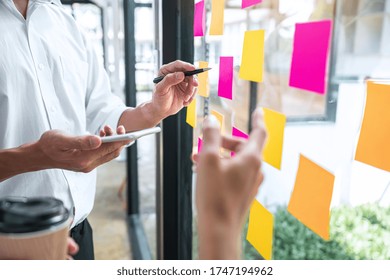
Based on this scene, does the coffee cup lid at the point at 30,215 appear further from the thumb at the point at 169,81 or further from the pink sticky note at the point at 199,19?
the pink sticky note at the point at 199,19

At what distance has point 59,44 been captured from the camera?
118 centimetres

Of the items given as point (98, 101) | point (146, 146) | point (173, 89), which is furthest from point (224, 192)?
point (146, 146)

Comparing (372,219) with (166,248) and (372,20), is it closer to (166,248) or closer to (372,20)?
(372,20)

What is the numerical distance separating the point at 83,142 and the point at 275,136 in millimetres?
437

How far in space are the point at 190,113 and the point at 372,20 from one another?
31.5 inches

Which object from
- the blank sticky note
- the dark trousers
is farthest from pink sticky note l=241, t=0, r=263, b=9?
the dark trousers

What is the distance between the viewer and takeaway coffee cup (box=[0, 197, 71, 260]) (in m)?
0.50

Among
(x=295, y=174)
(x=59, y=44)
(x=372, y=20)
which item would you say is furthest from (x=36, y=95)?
(x=372, y=20)

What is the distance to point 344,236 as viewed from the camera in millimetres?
1182

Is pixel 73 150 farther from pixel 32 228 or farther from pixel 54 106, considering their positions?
pixel 32 228

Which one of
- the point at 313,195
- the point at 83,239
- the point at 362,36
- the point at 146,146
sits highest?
the point at 362,36

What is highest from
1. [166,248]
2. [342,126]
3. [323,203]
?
[342,126]

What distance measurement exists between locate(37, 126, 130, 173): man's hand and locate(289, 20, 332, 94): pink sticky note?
44cm

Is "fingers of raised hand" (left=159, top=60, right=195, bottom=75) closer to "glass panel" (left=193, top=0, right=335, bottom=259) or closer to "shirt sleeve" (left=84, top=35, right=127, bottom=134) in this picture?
"glass panel" (left=193, top=0, right=335, bottom=259)
